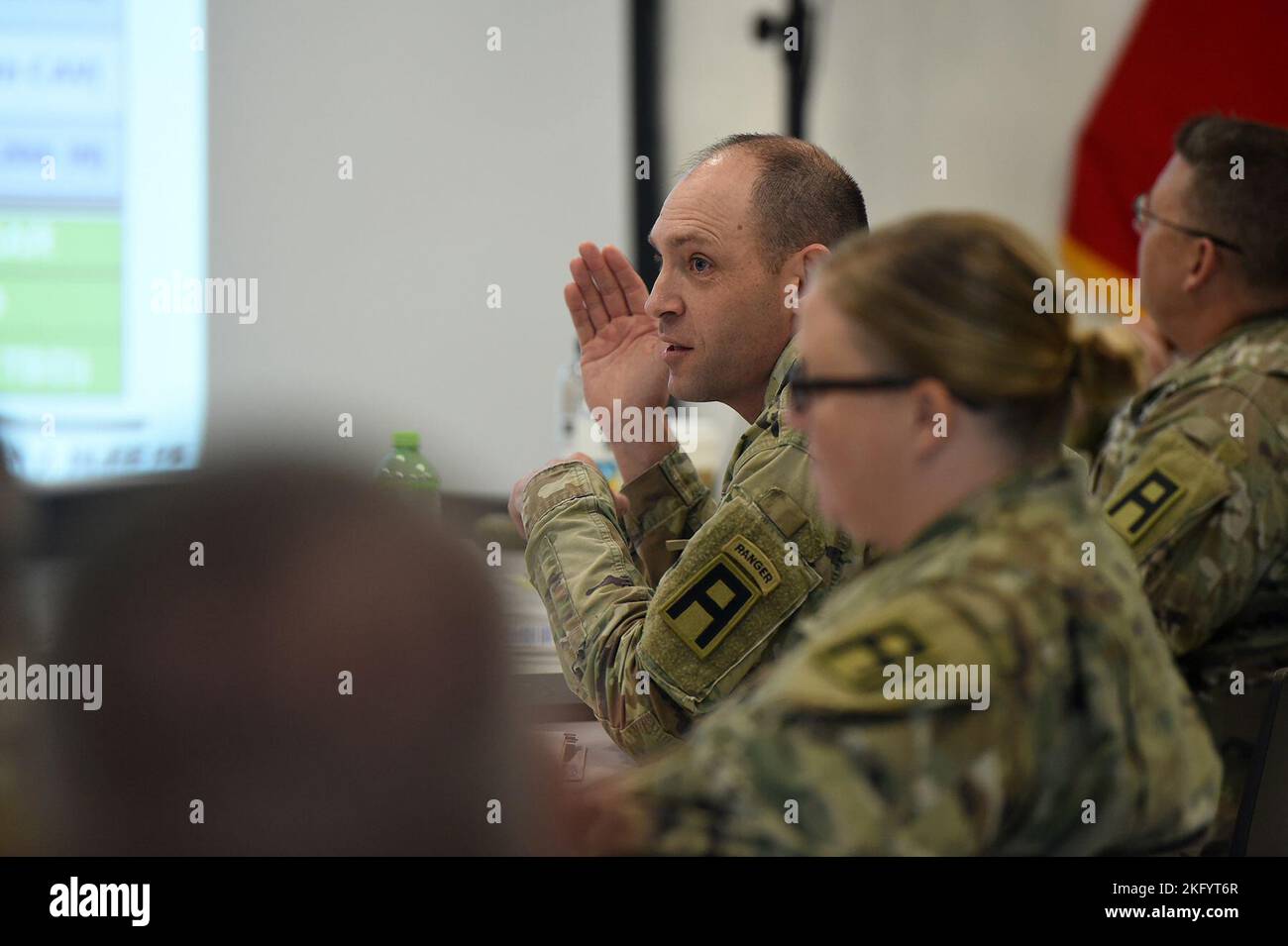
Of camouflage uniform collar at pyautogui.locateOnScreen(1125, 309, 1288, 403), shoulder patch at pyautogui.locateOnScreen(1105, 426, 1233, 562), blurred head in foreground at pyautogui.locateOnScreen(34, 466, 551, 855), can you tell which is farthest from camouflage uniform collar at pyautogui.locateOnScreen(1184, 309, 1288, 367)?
blurred head in foreground at pyautogui.locateOnScreen(34, 466, 551, 855)

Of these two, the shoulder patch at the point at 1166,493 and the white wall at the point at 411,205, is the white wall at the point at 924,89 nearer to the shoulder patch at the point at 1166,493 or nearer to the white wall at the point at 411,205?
the white wall at the point at 411,205

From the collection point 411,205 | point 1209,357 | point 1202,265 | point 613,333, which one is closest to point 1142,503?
point 1209,357

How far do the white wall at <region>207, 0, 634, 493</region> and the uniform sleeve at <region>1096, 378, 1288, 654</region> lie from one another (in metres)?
1.94

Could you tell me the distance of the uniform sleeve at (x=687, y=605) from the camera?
1.29m

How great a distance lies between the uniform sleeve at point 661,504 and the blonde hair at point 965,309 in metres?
0.76

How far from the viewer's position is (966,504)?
34.9 inches

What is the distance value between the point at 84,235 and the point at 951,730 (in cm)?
239

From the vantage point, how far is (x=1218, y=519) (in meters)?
1.67

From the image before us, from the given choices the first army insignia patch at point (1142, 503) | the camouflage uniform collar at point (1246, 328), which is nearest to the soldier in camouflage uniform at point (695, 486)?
the first army insignia patch at point (1142, 503)

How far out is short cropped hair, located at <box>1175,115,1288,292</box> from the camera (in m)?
1.91

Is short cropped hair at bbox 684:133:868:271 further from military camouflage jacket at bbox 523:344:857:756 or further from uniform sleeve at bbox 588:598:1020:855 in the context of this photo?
uniform sleeve at bbox 588:598:1020:855

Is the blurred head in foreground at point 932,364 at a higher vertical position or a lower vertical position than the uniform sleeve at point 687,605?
higher
